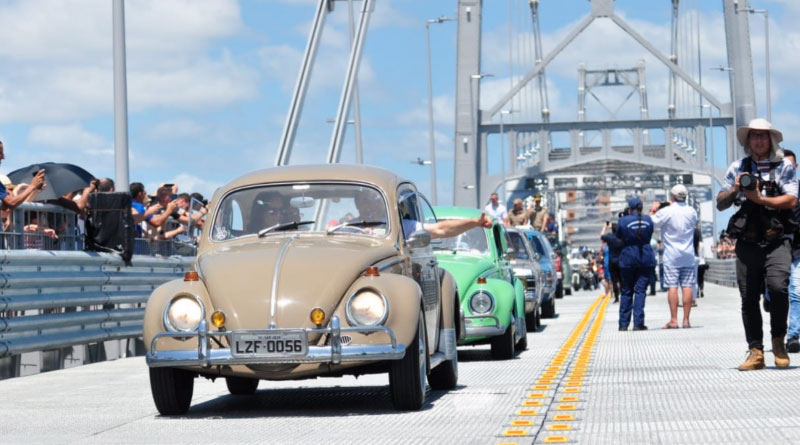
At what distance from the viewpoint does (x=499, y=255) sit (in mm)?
15406

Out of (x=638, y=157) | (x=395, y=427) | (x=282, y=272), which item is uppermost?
(x=638, y=157)

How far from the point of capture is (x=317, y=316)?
8.66m

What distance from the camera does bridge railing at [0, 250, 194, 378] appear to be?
42.8ft

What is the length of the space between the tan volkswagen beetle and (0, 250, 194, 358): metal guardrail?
3574mm

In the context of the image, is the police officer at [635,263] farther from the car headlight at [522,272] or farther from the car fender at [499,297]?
the car fender at [499,297]

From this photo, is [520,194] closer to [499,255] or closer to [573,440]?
[499,255]

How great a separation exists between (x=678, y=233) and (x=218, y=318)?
10833 millimetres

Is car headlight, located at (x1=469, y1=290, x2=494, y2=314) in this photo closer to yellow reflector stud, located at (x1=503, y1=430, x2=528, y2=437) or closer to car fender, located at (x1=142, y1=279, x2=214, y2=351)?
car fender, located at (x1=142, y1=279, x2=214, y2=351)

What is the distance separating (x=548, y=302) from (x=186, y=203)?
7713 mm

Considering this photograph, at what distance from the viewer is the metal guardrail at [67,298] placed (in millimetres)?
13000

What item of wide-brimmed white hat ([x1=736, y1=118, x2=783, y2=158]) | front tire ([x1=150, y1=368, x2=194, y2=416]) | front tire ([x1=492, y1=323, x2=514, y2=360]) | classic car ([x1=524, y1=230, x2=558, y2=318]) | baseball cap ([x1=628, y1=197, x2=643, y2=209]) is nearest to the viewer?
front tire ([x1=150, y1=368, x2=194, y2=416])

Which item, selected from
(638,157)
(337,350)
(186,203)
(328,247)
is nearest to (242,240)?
(328,247)

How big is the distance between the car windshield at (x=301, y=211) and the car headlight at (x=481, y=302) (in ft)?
12.4

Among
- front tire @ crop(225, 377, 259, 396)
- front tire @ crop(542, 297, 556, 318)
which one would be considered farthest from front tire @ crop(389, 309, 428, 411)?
front tire @ crop(542, 297, 556, 318)
